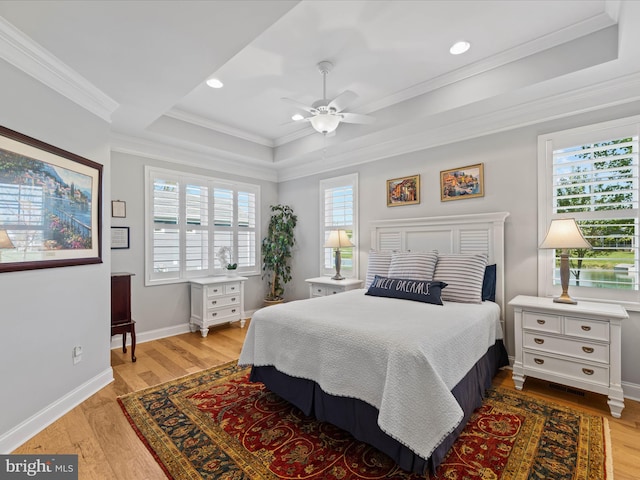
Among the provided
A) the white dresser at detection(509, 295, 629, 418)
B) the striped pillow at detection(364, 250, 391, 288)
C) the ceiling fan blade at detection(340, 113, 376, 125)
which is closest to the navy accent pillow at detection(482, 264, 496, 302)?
the white dresser at detection(509, 295, 629, 418)

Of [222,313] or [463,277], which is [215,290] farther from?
[463,277]

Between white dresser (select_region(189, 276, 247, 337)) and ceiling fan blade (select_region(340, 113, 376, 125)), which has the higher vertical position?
ceiling fan blade (select_region(340, 113, 376, 125))

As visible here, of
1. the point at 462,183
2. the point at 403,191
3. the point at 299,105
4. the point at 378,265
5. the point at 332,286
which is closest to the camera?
the point at 299,105

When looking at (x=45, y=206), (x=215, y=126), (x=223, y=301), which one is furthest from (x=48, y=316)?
(x=215, y=126)

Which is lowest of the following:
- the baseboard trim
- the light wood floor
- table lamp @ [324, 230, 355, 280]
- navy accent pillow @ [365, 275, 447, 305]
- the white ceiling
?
the light wood floor

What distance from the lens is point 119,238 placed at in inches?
154

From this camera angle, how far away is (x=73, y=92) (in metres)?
2.55

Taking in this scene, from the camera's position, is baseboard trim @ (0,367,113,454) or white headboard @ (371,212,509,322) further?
white headboard @ (371,212,509,322)

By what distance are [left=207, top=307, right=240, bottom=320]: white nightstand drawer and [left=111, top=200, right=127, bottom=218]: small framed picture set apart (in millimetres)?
1692

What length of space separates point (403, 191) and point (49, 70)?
12.0 feet

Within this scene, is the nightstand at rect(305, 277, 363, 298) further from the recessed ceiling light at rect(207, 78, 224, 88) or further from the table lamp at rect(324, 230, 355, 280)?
the recessed ceiling light at rect(207, 78, 224, 88)

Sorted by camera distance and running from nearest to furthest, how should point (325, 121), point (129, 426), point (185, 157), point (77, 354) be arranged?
point (129, 426) → point (77, 354) → point (325, 121) → point (185, 157)

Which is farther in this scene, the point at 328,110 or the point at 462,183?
the point at 462,183

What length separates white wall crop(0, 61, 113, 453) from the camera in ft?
6.63
